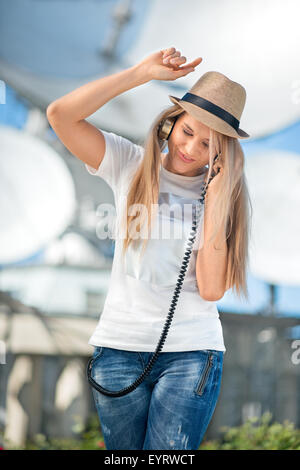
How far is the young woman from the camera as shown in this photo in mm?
1365

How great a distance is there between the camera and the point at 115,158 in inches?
58.8

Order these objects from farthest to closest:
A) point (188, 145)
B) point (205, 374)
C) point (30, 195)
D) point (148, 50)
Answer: point (30, 195)
point (148, 50)
point (188, 145)
point (205, 374)

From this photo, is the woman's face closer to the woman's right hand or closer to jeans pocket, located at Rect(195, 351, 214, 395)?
the woman's right hand

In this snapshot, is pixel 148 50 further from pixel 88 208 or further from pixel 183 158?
pixel 183 158

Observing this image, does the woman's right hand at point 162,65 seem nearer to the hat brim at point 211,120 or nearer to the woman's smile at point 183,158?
the hat brim at point 211,120

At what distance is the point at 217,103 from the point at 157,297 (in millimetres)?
559

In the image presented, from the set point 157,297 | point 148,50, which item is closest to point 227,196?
point 157,297

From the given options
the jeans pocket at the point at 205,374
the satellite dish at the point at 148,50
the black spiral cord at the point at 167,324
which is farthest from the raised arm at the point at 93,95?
the satellite dish at the point at 148,50

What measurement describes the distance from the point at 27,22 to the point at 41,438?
8.18 ft

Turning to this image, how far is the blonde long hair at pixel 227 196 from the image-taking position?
142 cm

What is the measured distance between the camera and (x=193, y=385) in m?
1.34

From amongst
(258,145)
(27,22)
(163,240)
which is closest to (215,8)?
A: (258,145)

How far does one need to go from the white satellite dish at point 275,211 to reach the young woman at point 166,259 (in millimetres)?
1900

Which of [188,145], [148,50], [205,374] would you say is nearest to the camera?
[205,374]
